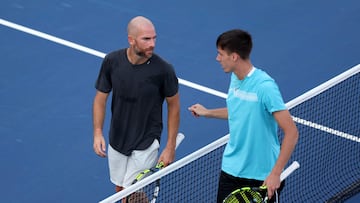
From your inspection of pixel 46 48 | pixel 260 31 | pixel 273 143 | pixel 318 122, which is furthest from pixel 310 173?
pixel 46 48

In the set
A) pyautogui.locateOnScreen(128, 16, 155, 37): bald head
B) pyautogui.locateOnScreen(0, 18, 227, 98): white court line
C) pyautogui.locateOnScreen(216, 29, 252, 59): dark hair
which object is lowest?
pyautogui.locateOnScreen(0, 18, 227, 98): white court line

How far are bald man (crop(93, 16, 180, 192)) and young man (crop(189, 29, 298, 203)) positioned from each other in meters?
1.02

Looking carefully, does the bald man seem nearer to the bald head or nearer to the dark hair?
the bald head

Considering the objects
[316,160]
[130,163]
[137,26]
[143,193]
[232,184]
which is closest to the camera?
[232,184]

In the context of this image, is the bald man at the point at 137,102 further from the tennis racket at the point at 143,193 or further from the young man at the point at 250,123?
the young man at the point at 250,123

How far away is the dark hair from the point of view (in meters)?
7.04

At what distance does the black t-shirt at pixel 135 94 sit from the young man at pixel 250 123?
1.04m

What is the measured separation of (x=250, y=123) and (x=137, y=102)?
1.46 metres

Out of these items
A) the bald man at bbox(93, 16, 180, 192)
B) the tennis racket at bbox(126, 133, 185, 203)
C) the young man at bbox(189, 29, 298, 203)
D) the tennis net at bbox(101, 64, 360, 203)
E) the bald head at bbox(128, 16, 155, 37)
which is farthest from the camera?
the tennis net at bbox(101, 64, 360, 203)

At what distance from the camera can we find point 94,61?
490 inches

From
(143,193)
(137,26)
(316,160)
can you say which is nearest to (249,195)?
(143,193)

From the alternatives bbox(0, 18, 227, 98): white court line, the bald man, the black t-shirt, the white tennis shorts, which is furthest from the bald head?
bbox(0, 18, 227, 98): white court line

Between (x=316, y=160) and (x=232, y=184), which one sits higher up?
(x=232, y=184)

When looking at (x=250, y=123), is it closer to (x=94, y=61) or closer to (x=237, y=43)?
(x=237, y=43)
